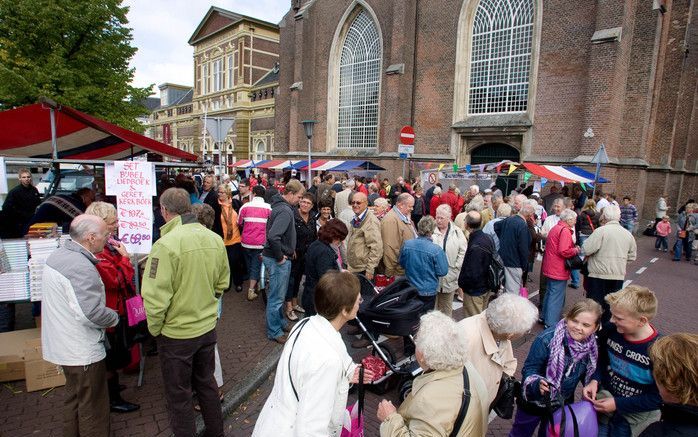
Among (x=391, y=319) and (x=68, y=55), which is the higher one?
(x=68, y=55)

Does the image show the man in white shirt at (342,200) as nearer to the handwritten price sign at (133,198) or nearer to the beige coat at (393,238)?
the beige coat at (393,238)

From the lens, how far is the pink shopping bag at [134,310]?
3.62 meters

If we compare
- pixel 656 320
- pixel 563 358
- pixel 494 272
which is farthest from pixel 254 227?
pixel 656 320

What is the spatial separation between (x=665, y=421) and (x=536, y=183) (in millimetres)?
13258

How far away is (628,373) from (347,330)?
3.78 meters

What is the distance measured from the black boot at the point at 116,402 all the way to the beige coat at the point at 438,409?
290 centimetres

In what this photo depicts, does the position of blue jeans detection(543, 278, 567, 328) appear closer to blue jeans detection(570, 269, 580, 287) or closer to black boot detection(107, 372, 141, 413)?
blue jeans detection(570, 269, 580, 287)

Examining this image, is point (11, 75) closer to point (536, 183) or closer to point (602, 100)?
point (536, 183)

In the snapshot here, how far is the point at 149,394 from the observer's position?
13.2 ft

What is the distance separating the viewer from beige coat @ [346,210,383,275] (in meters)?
5.31

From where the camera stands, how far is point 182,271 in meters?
3.08

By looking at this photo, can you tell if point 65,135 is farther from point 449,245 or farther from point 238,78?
point 238,78

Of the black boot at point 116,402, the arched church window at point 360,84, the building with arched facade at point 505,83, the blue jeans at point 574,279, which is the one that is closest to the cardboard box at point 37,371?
the black boot at point 116,402

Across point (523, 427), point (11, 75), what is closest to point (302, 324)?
point (523, 427)
